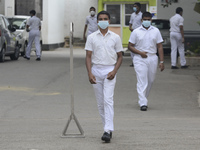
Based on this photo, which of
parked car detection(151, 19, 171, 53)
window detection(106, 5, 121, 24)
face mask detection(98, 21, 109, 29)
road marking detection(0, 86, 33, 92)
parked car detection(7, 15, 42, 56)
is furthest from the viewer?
window detection(106, 5, 121, 24)

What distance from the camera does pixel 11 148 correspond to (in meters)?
7.54

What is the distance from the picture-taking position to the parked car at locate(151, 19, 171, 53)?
25.8 m

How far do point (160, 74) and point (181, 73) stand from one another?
2.33 feet

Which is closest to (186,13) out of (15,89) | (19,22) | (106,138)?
(19,22)

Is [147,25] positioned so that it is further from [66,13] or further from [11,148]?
[66,13]

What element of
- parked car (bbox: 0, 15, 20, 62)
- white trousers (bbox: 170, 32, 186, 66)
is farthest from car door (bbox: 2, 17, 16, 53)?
white trousers (bbox: 170, 32, 186, 66)

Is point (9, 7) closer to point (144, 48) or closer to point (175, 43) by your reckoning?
point (175, 43)

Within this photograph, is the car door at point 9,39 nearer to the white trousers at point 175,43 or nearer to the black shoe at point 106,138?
the white trousers at point 175,43

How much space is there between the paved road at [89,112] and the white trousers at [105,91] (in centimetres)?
33

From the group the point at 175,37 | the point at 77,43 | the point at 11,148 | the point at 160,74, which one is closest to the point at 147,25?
the point at 11,148

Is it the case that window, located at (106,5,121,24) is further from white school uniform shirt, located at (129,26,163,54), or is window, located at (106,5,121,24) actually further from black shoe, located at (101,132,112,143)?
black shoe, located at (101,132,112,143)

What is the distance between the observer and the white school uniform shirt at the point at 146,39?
442 inches

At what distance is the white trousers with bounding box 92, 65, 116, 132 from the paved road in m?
0.33

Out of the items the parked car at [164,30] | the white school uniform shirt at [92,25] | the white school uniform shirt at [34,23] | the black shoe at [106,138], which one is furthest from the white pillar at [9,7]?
the black shoe at [106,138]
